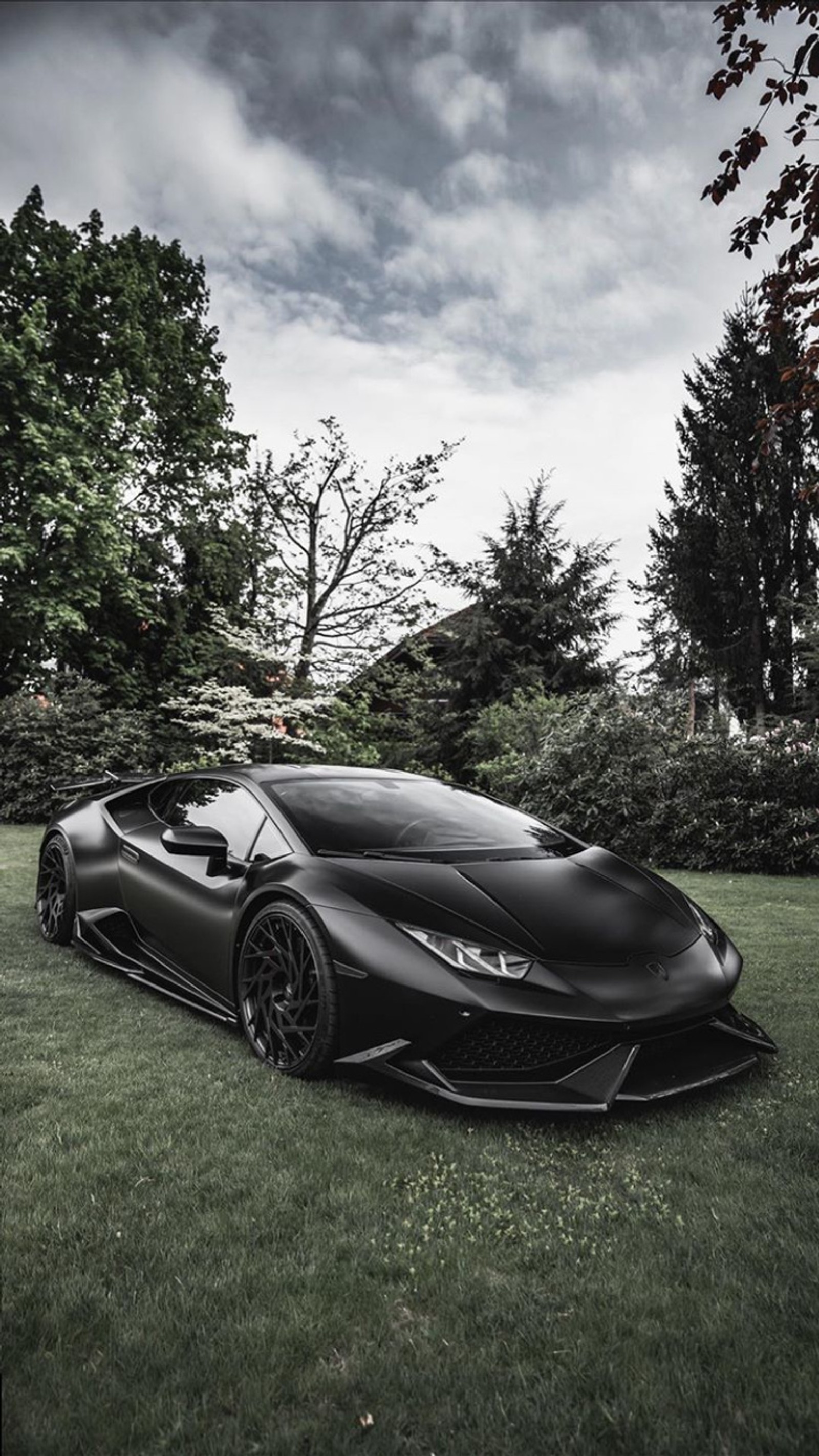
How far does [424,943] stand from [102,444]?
53.1 feet

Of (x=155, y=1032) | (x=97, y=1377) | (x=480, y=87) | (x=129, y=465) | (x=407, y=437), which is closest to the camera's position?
(x=97, y=1377)

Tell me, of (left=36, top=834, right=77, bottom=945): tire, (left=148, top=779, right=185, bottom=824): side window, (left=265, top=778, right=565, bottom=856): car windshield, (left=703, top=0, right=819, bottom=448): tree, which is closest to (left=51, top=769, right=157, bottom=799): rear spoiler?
(left=148, top=779, right=185, bottom=824): side window

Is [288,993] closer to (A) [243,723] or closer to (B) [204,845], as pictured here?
(B) [204,845]

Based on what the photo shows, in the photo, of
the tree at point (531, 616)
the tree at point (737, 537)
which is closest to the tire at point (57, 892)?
the tree at point (531, 616)

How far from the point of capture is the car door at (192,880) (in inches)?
138

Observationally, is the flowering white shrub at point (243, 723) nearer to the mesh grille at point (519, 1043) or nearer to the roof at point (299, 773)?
the roof at point (299, 773)

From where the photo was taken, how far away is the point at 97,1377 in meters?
1.51

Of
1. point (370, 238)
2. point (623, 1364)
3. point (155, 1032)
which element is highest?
point (370, 238)

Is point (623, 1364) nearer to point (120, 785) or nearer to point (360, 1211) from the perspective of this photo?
point (360, 1211)

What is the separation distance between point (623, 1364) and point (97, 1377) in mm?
923

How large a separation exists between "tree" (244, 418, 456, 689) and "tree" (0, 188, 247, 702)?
1399mm

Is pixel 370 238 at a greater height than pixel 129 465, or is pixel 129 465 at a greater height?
pixel 370 238

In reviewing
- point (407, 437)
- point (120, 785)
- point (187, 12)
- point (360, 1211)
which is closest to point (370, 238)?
point (187, 12)

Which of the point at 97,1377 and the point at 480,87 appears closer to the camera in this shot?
the point at 97,1377
